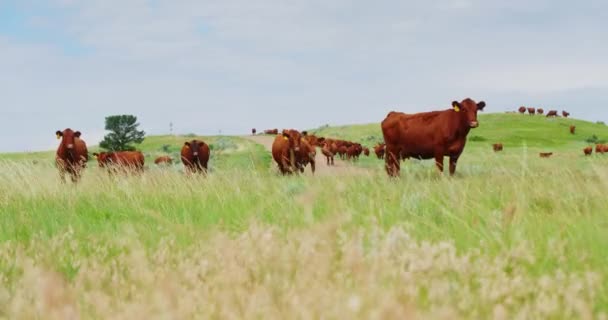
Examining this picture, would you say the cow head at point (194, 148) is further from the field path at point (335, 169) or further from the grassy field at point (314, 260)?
the grassy field at point (314, 260)

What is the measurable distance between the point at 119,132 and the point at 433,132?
43093mm

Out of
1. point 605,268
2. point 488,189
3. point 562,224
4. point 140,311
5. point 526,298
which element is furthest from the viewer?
point 488,189

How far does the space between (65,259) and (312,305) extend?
279 cm

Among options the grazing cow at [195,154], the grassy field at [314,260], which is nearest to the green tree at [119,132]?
the grazing cow at [195,154]

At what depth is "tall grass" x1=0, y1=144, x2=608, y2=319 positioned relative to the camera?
2.88 m

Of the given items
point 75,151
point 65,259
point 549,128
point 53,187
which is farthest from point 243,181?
point 549,128

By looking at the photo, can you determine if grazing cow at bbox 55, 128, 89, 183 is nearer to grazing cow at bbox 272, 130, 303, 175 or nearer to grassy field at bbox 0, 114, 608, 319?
grazing cow at bbox 272, 130, 303, 175

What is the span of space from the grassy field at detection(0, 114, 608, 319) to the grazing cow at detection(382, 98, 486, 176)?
7827 millimetres

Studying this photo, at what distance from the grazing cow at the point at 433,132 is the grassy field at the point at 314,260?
308 inches

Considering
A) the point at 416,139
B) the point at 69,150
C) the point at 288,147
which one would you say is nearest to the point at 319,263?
the point at 416,139

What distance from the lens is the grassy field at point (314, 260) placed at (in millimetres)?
2902

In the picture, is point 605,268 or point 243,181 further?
point 243,181

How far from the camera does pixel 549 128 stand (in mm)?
74062

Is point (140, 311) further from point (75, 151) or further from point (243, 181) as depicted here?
point (75, 151)
